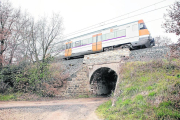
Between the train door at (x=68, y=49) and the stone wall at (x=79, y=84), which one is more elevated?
the train door at (x=68, y=49)

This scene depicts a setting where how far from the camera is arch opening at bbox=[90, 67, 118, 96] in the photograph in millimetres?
12484

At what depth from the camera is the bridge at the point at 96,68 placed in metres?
9.95

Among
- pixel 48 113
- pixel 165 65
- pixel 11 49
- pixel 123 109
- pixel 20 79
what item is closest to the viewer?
pixel 123 109

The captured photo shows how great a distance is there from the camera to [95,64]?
12047 mm

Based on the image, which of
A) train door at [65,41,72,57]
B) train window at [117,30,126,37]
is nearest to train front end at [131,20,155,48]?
train window at [117,30,126,37]

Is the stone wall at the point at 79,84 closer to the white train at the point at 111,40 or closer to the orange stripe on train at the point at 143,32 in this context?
the white train at the point at 111,40

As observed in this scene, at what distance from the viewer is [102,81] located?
45.6ft

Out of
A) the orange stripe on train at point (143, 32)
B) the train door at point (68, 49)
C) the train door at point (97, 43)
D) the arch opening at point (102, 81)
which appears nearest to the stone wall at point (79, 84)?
the arch opening at point (102, 81)

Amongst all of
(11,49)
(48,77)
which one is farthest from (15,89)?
(11,49)

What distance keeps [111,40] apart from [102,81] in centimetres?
443

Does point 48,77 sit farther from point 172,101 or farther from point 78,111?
point 172,101

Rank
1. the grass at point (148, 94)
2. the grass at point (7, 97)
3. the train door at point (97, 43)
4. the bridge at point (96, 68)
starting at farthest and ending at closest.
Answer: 1. the train door at point (97, 43)
2. the bridge at point (96, 68)
3. the grass at point (7, 97)
4. the grass at point (148, 94)

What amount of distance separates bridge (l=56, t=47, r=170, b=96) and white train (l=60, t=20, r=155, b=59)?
3.34 ft

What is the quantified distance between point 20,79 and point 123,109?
873cm
